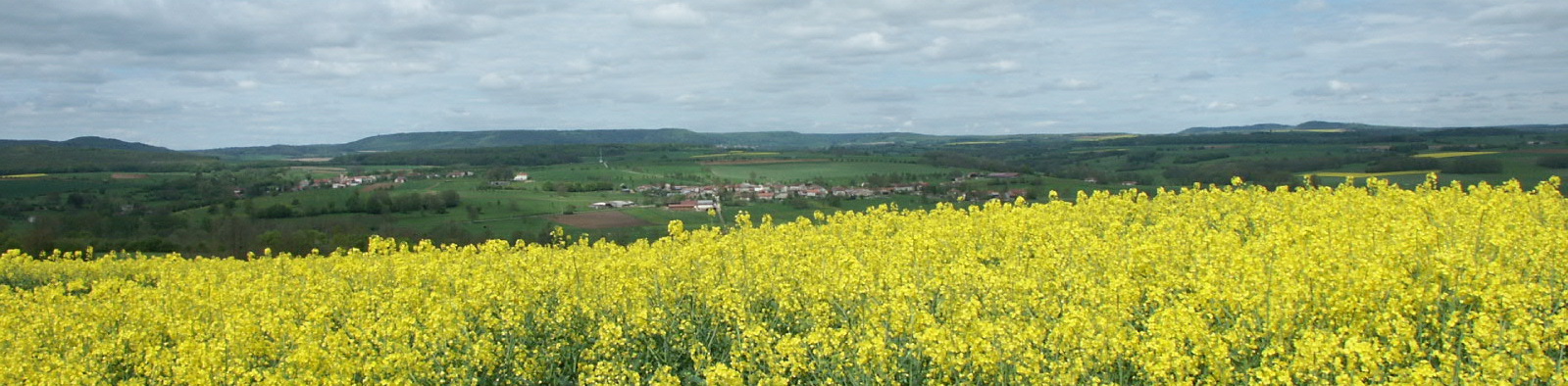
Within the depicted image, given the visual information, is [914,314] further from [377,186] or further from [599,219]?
[377,186]

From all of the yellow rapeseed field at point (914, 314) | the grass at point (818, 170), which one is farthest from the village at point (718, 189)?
the yellow rapeseed field at point (914, 314)

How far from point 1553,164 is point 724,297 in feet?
126

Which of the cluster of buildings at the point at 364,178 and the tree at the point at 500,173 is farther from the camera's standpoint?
the tree at the point at 500,173

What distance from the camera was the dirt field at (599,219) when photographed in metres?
59.8

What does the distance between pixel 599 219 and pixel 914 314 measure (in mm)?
59577

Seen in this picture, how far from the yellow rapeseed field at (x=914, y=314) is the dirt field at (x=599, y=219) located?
47.3m

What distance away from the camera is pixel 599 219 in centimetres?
6500

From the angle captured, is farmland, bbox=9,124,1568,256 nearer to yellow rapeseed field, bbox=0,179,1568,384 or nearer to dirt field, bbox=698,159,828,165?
dirt field, bbox=698,159,828,165

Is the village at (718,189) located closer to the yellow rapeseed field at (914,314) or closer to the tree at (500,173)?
the tree at (500,173)

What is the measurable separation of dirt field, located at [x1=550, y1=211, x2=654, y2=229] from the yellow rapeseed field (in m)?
47.3

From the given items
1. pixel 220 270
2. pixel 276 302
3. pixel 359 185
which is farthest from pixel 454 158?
pixel 276 302

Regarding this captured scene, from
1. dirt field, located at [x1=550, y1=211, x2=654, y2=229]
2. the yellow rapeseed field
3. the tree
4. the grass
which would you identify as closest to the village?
the tree

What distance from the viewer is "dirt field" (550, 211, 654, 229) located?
59806 millimetres

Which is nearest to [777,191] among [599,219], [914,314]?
Answer: [599,219]
